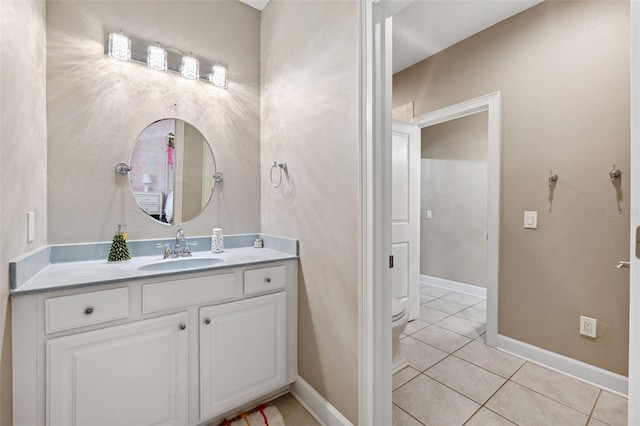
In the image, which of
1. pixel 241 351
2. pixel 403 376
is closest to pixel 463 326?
pixel 403 376

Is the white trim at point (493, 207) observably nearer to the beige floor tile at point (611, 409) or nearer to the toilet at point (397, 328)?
the beige floor tile at point (611, 409)

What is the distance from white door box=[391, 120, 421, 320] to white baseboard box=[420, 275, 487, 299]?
123cm

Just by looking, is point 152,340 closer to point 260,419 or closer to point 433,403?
point 260,419

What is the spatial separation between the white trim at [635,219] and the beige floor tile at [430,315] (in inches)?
85.7

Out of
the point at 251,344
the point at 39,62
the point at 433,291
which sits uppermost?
the point at 39,62

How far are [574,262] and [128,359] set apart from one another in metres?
2.65

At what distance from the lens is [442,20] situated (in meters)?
2.38

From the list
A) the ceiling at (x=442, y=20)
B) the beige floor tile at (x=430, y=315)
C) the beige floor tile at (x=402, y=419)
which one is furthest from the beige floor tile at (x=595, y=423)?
the ceiling at (x=442, y=20)

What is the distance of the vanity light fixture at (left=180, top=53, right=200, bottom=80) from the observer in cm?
187

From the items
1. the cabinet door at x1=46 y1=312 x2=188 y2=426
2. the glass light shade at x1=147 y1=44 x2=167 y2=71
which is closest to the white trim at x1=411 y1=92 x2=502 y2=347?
the cabinet door at x1=46 y1=312 x2=188 y2=426

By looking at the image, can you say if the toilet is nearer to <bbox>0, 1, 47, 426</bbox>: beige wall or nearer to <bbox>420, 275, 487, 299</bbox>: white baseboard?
<bbox>0, 1, 47, 426</bbox>: beige wall

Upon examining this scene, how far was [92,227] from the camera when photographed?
165cm

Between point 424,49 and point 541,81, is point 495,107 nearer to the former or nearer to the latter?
point 541,81

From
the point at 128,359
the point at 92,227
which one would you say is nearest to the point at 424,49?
the point at 92,227
